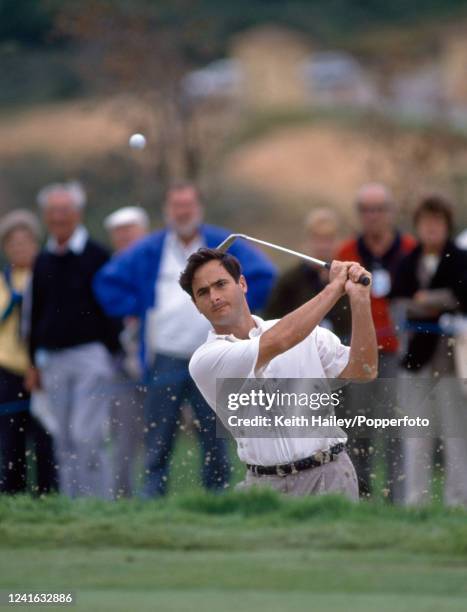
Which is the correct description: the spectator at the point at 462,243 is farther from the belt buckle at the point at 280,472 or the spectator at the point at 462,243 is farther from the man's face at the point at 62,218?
the belt buckle at the point at 280,472

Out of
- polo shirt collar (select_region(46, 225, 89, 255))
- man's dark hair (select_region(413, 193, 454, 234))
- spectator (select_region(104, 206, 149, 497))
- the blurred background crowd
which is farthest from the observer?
polo shirt collar (select_region(46, 225, 89, 255))

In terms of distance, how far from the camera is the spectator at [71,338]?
10.1 m

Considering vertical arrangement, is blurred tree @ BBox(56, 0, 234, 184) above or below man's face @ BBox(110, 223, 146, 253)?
above

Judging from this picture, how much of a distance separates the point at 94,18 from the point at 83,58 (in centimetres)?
318

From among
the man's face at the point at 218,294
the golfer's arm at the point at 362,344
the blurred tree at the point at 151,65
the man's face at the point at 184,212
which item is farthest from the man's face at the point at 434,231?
the blurred tree at the point at 151,65

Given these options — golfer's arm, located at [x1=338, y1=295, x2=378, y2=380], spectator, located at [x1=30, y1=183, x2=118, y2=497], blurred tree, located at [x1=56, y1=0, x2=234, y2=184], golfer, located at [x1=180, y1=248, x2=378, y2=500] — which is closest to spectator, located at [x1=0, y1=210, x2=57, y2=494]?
spectator, located at [x1=30, y1=183, x2=118, y2=497]

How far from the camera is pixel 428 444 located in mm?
8648

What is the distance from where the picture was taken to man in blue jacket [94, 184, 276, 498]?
30.6ft

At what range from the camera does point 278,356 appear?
6.76 m

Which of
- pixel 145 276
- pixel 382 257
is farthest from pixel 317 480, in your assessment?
pixel 382 257

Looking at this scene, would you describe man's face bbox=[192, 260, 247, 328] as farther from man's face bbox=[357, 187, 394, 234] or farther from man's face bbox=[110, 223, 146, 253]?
man's face bbox=[110, 223, 146, 253]

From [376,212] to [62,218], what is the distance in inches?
85.5

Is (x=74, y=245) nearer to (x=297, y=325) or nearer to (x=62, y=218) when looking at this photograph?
(x=62, y=218)

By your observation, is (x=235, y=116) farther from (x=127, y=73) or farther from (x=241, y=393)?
(x=241, y=393)
